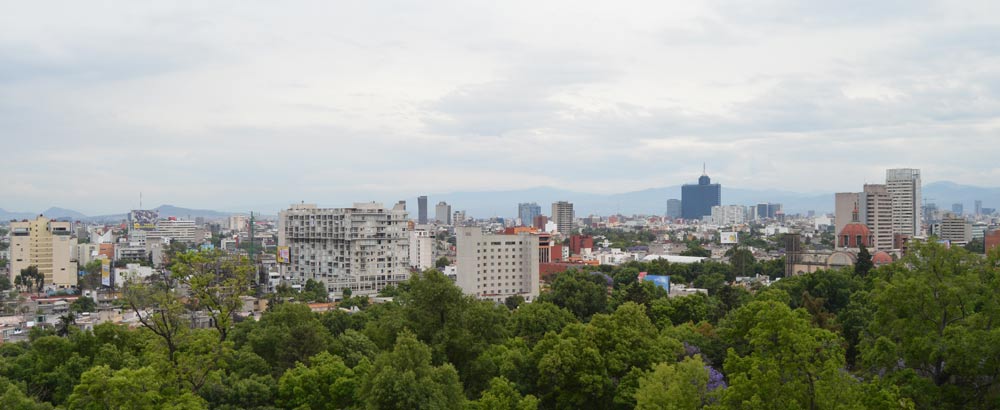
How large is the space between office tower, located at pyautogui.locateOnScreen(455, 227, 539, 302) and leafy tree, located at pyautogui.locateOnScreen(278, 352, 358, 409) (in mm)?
30845

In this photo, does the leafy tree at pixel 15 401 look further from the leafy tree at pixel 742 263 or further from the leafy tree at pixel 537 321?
the leafy tree at pixel 742 263

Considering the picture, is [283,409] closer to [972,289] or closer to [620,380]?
[620,380]

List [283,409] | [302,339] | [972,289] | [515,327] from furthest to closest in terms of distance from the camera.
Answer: [515,327] < [302,339] < [283,409] < [972,289]

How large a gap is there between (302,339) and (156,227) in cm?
10944

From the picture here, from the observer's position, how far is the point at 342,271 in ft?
177

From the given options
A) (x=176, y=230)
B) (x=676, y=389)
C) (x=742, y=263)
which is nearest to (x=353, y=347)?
(x=676, y=389)

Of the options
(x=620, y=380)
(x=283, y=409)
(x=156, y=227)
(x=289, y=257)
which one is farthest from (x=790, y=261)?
(x=156, y=227)

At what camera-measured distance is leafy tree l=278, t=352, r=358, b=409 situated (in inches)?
680

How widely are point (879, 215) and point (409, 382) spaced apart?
2543 inches

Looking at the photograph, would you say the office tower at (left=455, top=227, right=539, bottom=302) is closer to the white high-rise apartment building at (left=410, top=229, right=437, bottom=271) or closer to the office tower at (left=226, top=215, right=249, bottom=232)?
the white high-rise apartment building at (left=410, top=229, right=437, bottom=271)

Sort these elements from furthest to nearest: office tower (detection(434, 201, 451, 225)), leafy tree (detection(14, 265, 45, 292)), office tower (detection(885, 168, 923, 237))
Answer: office tower (detection(434, 201, 451, 225)), office tower (detection(885, 168, 923, 237)), leafy tree (detection(14, 265, 45, 292))

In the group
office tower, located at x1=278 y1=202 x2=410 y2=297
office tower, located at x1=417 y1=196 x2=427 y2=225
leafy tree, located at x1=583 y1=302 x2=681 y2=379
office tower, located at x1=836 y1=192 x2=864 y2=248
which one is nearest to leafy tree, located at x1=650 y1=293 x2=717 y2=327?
leafy tree, located at x1=583 y1=302 x2=681 y2=379

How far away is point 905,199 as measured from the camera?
8256 cm

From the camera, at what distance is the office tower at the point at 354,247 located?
53812 millimetres
